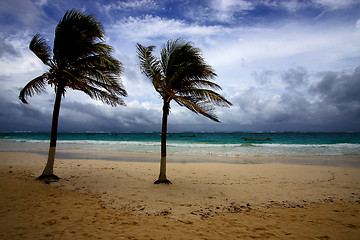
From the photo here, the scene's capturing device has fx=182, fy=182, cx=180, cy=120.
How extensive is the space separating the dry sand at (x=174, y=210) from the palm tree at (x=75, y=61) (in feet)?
9.01

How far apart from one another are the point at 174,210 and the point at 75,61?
269 inches

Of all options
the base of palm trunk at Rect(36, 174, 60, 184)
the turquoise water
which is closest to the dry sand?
the base of palm trunk at Rect(36, 174, 60, 184)

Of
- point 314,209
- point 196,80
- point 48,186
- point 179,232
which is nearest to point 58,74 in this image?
point 48,186

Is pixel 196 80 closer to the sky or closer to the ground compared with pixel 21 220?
closer to the sky

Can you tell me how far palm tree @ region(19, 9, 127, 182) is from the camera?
23.2 feet

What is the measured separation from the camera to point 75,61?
7441mm

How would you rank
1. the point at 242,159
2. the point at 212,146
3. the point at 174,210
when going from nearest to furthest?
the point at 174,210, the point at 242,159, the point at 212,146

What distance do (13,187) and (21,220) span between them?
127 inches

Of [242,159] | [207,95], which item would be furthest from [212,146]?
[207,95]

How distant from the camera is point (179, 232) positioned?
397 cm

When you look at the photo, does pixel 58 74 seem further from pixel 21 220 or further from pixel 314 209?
pixel 314 209

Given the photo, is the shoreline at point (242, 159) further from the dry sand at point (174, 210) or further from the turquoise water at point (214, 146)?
the dry sand at point (174, 210)

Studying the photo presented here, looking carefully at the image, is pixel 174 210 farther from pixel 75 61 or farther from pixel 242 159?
pixel 242 159

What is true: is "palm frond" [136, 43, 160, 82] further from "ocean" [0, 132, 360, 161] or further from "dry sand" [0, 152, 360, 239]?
"ocean" [0, 132, 360, 161]
